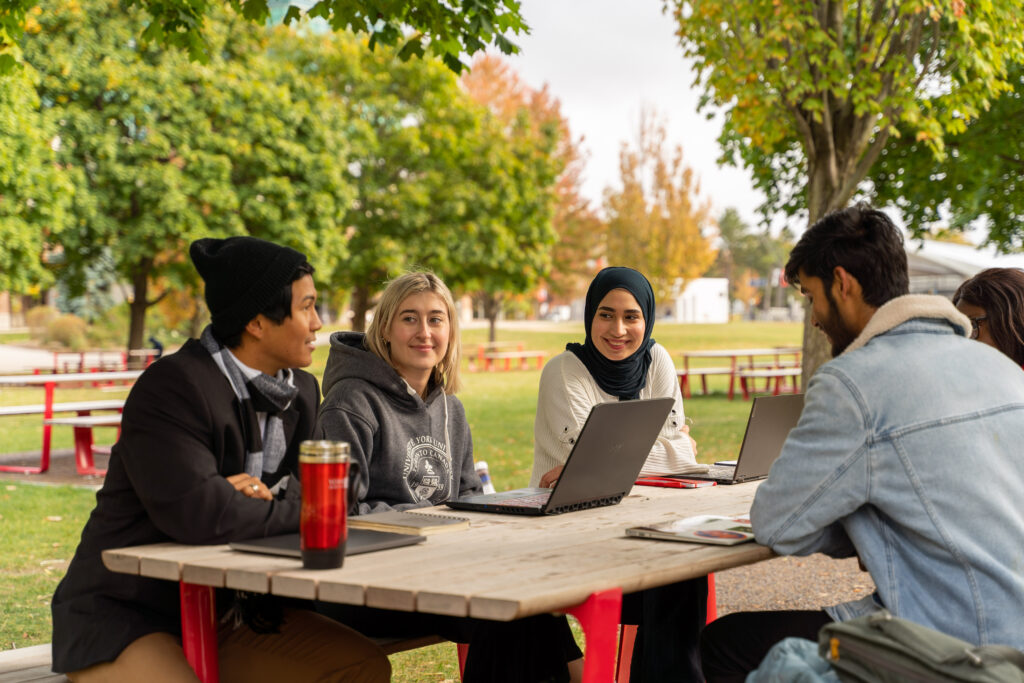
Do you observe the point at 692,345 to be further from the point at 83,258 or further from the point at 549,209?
the point at 83,258

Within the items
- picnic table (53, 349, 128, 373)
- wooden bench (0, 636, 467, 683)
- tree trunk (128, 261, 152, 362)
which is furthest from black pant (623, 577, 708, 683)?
tree trunk (128, 261, 152, 362)

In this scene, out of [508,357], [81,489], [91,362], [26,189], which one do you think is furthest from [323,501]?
[508,357]

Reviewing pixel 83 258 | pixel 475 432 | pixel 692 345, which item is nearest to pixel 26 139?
pixel 83 258

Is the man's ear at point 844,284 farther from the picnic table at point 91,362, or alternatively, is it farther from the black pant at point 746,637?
the picnic table at point 91,362

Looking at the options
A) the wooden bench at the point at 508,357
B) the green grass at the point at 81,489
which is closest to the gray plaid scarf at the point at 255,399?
the green grass at the point at 81,489

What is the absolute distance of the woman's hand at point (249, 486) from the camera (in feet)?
8.97

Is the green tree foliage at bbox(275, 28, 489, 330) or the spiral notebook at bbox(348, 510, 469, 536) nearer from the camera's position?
the spiral notebook at bbox(348, 510, 469, 536)

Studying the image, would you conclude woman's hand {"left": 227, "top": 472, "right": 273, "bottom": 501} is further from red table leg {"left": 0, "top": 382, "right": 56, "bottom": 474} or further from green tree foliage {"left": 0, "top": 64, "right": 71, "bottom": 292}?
green tree foliage {"left": 0, "top": 64, "right": 71, "bottom": 292}

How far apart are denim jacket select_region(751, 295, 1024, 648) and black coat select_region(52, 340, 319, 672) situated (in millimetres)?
1283

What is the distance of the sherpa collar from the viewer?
2547mm

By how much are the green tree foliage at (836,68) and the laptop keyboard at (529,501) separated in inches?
330

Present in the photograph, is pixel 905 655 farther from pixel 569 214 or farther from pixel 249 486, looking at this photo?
pixel 569 214

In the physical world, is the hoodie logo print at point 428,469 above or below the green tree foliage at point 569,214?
below

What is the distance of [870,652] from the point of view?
2131mm
